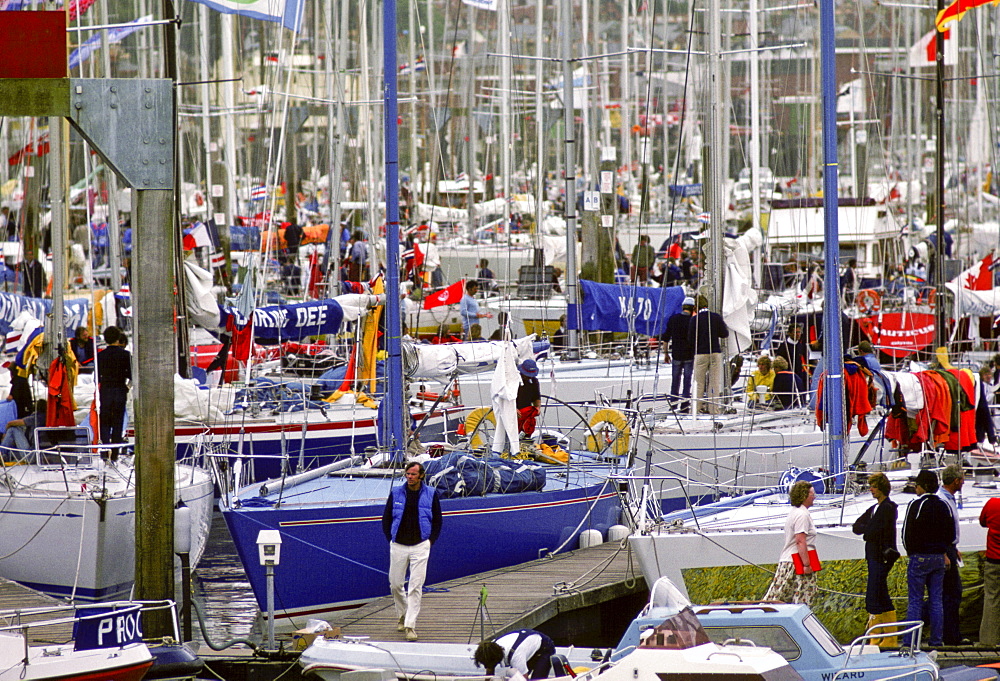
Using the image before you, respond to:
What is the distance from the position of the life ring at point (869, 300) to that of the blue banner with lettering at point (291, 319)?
11572mm

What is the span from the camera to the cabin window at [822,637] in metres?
10.1

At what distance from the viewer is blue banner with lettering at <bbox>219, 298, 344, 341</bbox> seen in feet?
58.9

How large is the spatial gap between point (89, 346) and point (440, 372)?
5.06 m

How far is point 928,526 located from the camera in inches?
437

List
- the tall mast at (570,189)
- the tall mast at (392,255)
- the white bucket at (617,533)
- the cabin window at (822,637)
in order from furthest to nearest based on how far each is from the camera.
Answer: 1. the tall mast at (570,189)
2. the white bucket at (617,533)
3. the tall mast at (392,255)
4. the cabin window at (822,637)

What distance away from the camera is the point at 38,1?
1591 cm

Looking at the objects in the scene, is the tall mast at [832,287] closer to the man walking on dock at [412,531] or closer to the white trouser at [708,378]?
the white trouser at [708,378]

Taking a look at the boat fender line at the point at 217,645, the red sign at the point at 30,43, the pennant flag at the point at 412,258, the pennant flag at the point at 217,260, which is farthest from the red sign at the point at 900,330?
the pennant flag at the point at 217,260

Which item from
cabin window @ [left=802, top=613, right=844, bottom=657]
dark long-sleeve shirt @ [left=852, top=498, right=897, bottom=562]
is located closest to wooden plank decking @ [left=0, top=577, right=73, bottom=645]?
cabin window @ [left=802, top=613, right=844, bottom=657]

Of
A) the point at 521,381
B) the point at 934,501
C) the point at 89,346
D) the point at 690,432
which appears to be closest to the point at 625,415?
the point at 690,432

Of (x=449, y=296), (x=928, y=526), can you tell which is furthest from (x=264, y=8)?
(x=928, y=526)

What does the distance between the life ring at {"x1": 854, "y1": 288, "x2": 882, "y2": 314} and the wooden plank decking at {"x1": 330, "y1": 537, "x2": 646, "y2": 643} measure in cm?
1325

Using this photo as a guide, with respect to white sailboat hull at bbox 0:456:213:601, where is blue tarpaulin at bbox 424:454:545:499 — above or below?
above

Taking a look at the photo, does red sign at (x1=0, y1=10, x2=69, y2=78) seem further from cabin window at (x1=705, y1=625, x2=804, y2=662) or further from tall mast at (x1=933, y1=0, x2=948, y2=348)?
tall mast at (x1=933, y1=0, x2=948, y2=348)
